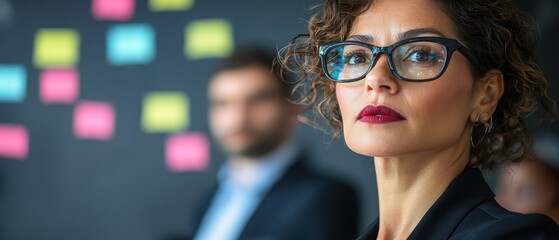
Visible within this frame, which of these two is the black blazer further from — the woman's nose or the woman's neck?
the woman's nose

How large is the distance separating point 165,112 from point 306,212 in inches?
57.1

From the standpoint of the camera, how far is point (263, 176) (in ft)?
12.2

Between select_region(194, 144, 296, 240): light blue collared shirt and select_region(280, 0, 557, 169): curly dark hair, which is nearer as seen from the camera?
select_region(280, 0, 557, 169): curly dark hair

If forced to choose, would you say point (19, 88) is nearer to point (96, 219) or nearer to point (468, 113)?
point (96, 219)

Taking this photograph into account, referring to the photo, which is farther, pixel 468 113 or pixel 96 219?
pixel 96 219

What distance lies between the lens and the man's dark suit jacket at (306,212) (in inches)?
130

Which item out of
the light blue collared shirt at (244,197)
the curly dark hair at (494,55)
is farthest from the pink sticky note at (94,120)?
the curly dark hair at (494,55)

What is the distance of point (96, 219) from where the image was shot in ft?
15.3

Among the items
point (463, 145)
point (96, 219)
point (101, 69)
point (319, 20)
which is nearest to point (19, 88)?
point (101, 69)

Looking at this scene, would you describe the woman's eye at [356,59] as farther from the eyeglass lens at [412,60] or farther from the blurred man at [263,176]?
the blurred man at [263,176]

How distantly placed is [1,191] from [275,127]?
6.06 feet

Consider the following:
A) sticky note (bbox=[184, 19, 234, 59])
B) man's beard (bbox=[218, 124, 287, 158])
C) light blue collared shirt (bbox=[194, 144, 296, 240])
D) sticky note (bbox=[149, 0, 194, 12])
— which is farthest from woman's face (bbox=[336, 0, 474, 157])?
sticky note (bbox=[149, 0, 194, 12])

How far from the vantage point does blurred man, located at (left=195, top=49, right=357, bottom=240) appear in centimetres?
334

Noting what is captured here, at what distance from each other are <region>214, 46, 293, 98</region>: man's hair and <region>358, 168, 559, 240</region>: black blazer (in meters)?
2.19
